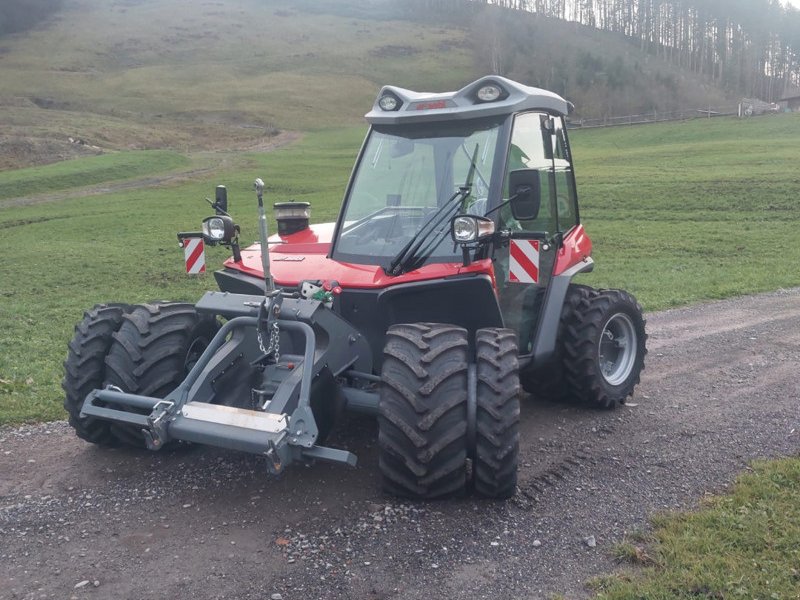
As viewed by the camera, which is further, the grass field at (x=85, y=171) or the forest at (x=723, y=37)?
the forest at (x=723, y=37)

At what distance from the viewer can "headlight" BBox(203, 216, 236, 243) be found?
5.94m

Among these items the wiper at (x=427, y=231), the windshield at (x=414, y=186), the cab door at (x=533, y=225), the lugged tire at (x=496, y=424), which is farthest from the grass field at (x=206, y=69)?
the lugged tire at (x=496, y=424)

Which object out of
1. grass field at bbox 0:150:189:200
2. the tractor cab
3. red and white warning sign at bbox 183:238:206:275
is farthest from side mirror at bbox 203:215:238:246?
grass field at bbox 0:150:189:200

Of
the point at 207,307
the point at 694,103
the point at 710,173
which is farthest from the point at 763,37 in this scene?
the point at 207,307

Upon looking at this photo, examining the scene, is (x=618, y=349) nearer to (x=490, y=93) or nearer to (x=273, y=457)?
A: (x=490, y=93)

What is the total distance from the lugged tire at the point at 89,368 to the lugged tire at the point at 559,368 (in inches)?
133

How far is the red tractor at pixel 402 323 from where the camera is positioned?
490 centimetres

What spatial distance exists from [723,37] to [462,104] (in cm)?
11136

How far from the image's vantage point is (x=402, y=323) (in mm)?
5699

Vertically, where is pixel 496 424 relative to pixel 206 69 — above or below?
below

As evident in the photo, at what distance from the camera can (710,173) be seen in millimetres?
31219

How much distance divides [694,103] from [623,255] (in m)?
71.1

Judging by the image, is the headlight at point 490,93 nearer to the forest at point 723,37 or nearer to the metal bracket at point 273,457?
the metal bracket at point 273,457

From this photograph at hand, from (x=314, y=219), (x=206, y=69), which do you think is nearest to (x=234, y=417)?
(x=314, y=219)
